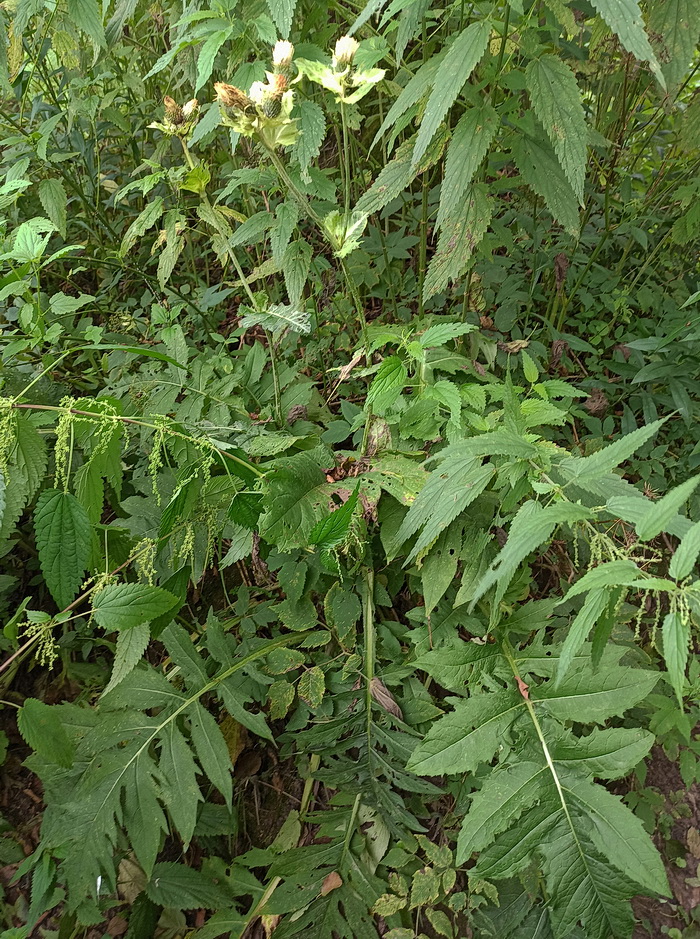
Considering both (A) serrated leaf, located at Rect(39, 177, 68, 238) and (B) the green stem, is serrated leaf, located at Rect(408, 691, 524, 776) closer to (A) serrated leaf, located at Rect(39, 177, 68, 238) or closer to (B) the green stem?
(B) the green stem

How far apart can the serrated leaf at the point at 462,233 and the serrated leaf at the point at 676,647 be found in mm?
847

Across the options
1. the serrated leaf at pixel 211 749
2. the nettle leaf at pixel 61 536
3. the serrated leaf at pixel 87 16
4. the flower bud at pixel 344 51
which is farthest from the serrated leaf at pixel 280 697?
the serrated leaf at pixel 87 16

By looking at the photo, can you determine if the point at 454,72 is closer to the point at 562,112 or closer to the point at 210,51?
the point at 562,112

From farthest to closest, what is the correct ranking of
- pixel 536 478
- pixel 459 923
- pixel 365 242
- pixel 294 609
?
pixel 365 242 < pixel 294 609 < pixel 459 923 < pixel 536 478

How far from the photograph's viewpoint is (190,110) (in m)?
1.48

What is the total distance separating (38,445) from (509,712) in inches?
42.2

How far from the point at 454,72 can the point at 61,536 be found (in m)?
1.09

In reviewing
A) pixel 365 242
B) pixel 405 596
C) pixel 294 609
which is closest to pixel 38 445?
pixel 294 609

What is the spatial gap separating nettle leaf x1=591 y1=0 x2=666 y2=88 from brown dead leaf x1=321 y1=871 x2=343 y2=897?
169 cm

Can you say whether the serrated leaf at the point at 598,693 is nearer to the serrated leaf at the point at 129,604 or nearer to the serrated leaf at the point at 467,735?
the serrated leaf at the point at 467,735

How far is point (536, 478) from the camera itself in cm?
104

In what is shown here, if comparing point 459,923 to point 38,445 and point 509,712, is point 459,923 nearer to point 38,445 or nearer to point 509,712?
point 509,712

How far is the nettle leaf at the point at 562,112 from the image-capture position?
1.16 metres

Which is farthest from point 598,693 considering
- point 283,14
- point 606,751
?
point 283,14
